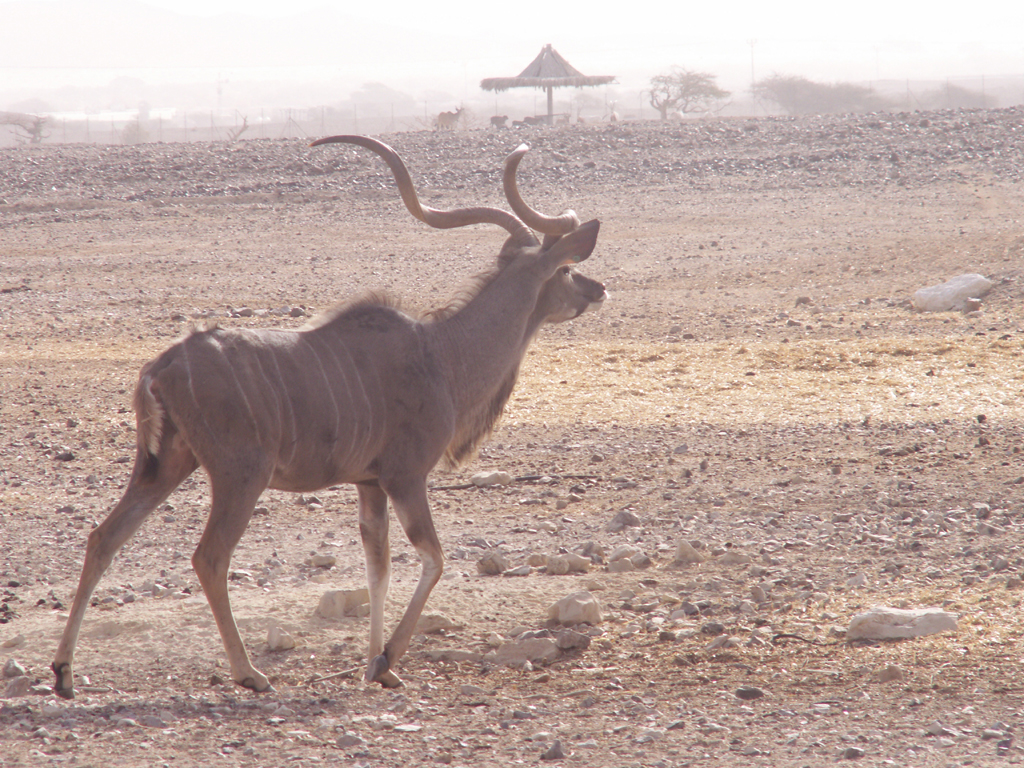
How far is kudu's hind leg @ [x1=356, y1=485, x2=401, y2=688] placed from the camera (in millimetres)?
4820

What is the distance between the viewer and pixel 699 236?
62.1 ft

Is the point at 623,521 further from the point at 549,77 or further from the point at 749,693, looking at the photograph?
the point at 549,77

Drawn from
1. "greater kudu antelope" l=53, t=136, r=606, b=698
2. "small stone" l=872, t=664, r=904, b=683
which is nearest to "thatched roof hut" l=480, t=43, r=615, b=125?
"greater kudu antelope" l=53, t=136, r=606, b=698

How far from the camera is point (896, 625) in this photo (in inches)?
189

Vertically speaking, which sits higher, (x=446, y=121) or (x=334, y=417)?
(x=446, y=121)

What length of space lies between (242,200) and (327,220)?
2788 mm

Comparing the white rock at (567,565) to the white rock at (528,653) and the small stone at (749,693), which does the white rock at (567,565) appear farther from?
the small stone at (749,693)

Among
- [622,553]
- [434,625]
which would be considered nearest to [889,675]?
[622,553]

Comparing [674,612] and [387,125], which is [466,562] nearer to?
[674,612]

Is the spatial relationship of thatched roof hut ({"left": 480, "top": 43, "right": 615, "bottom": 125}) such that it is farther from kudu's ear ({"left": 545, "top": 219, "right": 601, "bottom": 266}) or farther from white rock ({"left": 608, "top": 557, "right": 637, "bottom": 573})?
white rock ({"left": 608, "top": 557, "right": 637, "bottom": 573})

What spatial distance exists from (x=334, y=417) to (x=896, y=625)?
2513mm

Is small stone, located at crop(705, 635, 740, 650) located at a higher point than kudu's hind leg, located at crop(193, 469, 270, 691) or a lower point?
lower

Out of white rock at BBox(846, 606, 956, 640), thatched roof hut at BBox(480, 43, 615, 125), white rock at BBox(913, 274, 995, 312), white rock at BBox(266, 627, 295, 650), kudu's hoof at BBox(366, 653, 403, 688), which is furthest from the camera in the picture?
thatched roof hut at BBox(480, 43, 615, 125)

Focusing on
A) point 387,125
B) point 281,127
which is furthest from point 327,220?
point 387,125
